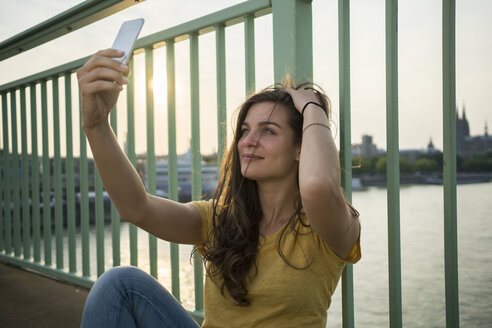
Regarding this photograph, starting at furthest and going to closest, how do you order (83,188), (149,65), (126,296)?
(83,188)
(149,65)
(126,296)

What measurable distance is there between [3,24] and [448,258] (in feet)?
8.75

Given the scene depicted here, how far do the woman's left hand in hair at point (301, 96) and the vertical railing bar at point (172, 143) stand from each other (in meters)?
0.65

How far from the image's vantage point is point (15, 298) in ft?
7.20

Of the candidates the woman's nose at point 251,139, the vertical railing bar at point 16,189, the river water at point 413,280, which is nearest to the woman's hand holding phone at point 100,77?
the woman's nose at point 251,139

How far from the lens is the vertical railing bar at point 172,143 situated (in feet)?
5.48

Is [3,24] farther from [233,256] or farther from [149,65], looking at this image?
[233,256]

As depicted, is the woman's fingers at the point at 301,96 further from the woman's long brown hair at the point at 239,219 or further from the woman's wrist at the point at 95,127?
the woman's wrist at the point at 95,127

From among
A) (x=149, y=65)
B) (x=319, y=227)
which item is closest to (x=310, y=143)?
(x=319, y=227)

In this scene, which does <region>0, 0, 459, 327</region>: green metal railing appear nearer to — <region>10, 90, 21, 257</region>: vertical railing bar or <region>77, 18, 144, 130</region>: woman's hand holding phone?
<region>10, 90, 21, 257</region>: vertical railing bar

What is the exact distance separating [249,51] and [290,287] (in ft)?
2.67

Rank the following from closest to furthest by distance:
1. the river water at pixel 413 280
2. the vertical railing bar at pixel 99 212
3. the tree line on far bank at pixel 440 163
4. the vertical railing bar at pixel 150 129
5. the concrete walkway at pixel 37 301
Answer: the tree line on far bank at pixel 440 163 → the vertical railing bar at pixel 150 129 → the concrete walkway at pixel 37 301 → the vertical railing bar at pixel 99 212 → the river water at pixel 413 280

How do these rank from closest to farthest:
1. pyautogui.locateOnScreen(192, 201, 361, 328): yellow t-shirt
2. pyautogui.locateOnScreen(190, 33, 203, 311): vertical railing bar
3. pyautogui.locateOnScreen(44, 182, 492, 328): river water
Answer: pyautogui.locateOnScreen(192, 201, 361, 328): yellow t-shirt → pyautogui.locateOnScreen(190, 33, 203, 311): vertical railing bar → pyautogui.locateOnScreen(44, 182, 492, 328): river water

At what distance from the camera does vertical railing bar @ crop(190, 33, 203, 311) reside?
1579 millimetres

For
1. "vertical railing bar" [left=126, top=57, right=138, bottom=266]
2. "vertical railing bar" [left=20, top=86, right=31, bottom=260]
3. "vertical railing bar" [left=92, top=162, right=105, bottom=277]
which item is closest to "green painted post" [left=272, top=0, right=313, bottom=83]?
"vertical railing bar" [left=126, top=57, right=138, bottom=266]
